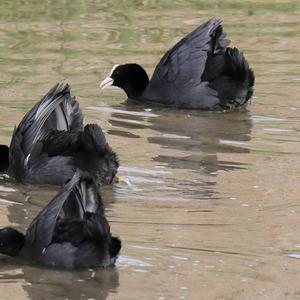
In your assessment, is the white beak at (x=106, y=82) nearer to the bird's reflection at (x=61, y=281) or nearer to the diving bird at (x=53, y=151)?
the diving bird at (x=53, y=151)

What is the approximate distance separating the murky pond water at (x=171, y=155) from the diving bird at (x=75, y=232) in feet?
0.27

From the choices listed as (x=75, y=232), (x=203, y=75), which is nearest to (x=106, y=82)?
(x=203, y=75)

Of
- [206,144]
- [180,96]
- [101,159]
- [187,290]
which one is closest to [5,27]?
[180,96]

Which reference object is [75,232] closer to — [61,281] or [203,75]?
[61,281]

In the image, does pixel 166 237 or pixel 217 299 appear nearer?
pixel 217 299

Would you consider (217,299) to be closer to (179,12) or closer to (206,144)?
(206,144)

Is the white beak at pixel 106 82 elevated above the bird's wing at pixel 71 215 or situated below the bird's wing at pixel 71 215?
below

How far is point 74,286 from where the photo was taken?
7.41 m

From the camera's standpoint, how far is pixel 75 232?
299 inches

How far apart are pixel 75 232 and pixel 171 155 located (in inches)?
120

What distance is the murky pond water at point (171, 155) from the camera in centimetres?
753

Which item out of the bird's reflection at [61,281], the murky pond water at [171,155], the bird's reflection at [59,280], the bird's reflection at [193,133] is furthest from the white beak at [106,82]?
the bird's reflection at [61,281]

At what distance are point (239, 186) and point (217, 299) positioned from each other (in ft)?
8.13

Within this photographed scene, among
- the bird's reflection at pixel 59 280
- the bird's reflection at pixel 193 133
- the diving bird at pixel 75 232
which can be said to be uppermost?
the diving bird at pixel 75 232
